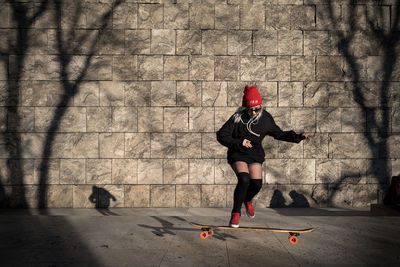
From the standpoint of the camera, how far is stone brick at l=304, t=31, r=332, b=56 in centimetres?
888

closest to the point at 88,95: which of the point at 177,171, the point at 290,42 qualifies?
the point at 177,171

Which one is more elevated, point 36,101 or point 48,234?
point 36,101

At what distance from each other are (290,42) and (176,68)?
3.01 m

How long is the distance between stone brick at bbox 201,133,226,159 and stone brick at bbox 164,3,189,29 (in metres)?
2.88

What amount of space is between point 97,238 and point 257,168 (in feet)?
9.77

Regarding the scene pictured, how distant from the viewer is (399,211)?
749 centimetres

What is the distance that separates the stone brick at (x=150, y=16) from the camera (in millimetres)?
8820

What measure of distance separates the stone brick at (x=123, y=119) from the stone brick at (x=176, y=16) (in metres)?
2.36

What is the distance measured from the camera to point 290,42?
8875 mm

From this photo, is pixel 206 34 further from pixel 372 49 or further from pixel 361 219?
pixel 361 219

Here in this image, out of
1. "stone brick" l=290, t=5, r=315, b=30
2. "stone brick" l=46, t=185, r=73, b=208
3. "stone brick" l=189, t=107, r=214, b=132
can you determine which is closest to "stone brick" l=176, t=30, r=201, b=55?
"stone brick" l=189, t=107, r=214, b=132

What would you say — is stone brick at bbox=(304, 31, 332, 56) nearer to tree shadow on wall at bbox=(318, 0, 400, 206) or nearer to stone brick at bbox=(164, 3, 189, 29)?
tree shadow on wall at bbox=(318, 0, 400, 206)

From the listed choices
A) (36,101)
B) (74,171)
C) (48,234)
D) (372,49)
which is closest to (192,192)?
(74,171)

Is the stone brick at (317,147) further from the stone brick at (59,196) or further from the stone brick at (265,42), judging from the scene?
the stone brick at (59,196)
